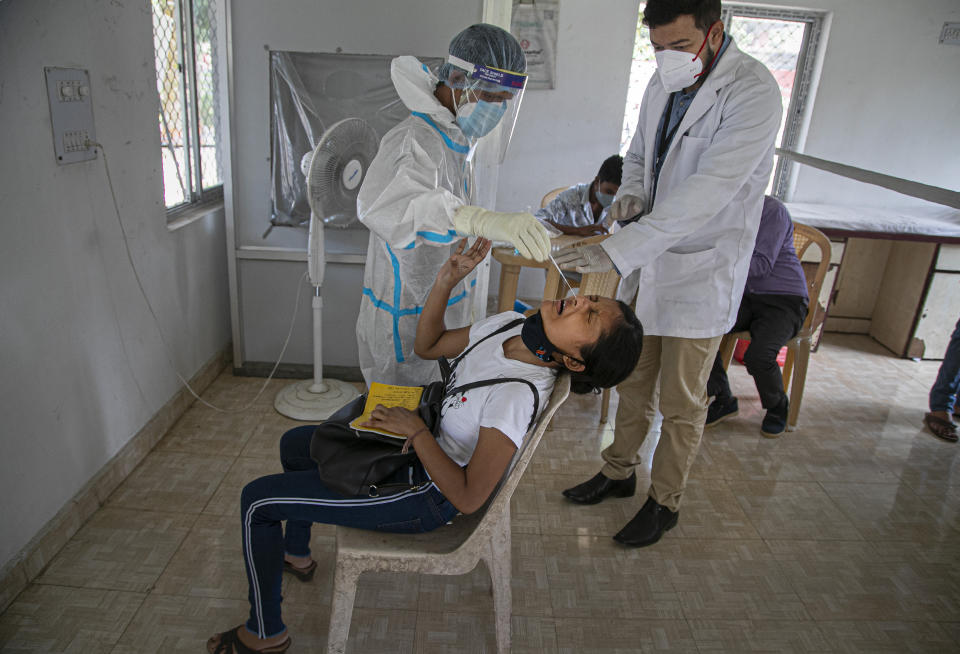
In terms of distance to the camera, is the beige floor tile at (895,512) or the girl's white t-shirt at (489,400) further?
the beige floor tile at (895,512)

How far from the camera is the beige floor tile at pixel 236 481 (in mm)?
2127

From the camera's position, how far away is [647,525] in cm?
213

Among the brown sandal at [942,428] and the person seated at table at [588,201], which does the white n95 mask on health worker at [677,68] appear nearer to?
the person seated at table at [588,201]

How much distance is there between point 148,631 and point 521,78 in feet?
5.61

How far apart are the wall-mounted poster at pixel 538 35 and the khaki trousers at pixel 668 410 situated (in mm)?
2386

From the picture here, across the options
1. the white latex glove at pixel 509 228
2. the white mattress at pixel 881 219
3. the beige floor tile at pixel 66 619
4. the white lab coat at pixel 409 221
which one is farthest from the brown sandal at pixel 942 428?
the beige floor tile at pixel 66 619

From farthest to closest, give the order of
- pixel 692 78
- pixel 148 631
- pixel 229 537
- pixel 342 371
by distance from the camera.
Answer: pixel 342 371
pixel 229 537
pixel 692 78
pixel 148 631

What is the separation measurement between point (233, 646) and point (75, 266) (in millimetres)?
1168

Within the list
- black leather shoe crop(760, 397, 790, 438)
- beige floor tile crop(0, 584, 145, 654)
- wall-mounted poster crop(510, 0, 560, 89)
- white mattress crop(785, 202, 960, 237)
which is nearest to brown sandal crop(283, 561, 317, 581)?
beige floor tile crop(0, 584, 145, 654)

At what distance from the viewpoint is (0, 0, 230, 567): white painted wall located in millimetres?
1682

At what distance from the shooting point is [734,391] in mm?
3357

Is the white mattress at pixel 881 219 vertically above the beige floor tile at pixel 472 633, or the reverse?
the white mattress at pixel 881 219

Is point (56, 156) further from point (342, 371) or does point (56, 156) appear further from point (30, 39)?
point (342, 371)

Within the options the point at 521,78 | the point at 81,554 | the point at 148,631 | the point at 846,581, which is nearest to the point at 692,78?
the point at 521,78
